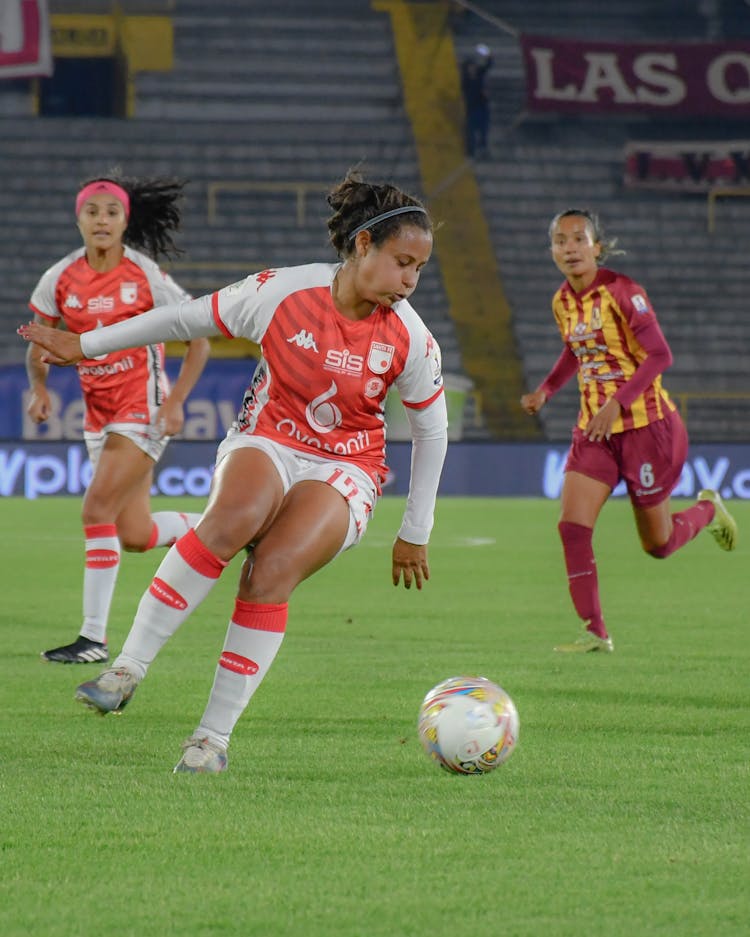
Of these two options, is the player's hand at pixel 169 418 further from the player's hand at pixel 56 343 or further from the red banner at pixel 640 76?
the red banner at pixel 640 76

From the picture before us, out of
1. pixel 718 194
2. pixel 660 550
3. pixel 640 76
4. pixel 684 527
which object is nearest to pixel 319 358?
pixel 660 550

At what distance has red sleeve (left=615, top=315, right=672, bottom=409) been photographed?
795 centimetres

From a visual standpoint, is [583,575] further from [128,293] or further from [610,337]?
[128,293]

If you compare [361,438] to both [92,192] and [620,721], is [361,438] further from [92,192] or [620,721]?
[92,192]

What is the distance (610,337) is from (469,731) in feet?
12.5

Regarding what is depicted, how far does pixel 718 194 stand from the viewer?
2950 cm

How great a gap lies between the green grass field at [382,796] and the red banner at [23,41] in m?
20.7

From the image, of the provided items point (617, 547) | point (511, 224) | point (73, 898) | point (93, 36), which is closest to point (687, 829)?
point (73, 898)

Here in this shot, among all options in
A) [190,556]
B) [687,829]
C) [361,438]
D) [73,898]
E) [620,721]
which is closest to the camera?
[73,898]

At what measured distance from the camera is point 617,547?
49.6 ft

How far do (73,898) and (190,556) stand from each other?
5.26ft

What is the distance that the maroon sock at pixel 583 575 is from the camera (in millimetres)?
8023

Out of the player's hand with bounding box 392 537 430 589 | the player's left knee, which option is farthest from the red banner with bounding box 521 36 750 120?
the player's hand with bounding box 392 537 430 589

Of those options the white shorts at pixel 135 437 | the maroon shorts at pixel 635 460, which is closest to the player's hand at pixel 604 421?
the maroon shorts at pixel 635 460
